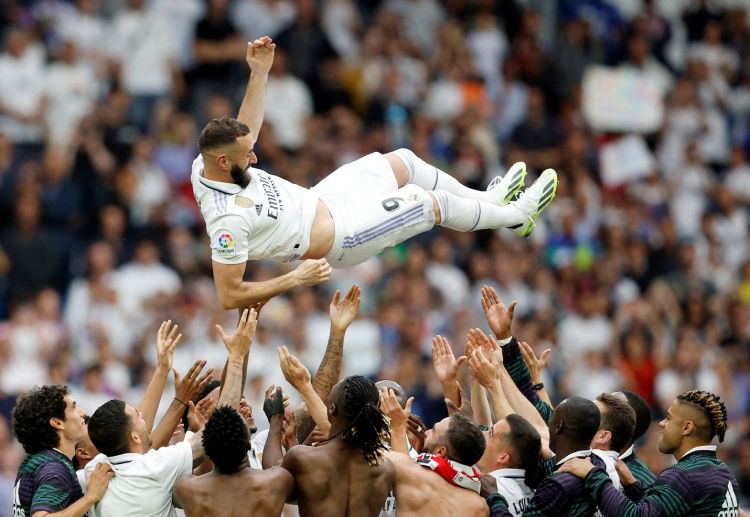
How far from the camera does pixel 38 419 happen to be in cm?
821

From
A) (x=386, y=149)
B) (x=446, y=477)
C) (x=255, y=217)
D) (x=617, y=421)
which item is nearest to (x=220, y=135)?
(x=255, y=217)

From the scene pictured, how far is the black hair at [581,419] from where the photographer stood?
8.33m

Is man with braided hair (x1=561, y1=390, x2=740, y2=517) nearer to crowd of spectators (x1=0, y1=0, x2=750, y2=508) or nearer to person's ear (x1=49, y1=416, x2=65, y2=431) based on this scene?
person's ear (x1=49, y1=416, x2=65, y2=431)

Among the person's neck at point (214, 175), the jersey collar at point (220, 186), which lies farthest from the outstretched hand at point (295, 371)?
the person's neck at point (214, 175)

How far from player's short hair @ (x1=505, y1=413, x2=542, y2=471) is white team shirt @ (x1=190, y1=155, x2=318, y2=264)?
184cm

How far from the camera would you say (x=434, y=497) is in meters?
8.23

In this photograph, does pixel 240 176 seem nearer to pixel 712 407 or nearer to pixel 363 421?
pixel 363 421

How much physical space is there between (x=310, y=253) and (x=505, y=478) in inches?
78.0

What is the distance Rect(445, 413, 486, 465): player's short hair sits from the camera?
830cm

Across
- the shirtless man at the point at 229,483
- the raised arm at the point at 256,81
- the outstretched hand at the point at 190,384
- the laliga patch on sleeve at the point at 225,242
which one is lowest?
the shirtless man at the point at 229,483

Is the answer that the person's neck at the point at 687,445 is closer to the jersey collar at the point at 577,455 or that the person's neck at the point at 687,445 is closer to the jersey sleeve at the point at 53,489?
the jersey collar at the point at 577,455

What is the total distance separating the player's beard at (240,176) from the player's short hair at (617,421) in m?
2.64

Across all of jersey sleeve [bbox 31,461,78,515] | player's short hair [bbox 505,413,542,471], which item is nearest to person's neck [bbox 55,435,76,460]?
jersey sleeve [bbox 31,461,78,515]

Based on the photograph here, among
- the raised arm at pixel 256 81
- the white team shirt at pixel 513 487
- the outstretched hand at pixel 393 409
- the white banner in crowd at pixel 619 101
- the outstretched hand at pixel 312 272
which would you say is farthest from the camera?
the white banner in crowd at pixel 619 101
